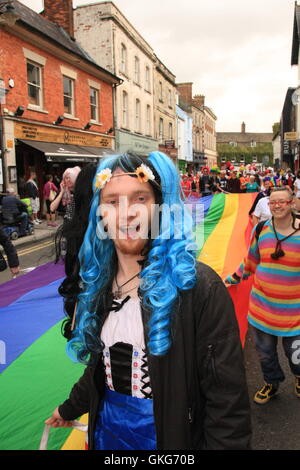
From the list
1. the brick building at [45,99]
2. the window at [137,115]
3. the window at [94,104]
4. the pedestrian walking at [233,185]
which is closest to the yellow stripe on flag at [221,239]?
the pedestrian walking at [233,185]

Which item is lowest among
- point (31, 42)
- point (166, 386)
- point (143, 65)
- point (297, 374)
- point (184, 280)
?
point (297, 374)

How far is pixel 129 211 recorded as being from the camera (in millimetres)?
1435

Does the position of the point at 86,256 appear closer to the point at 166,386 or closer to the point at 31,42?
the point at 166,386

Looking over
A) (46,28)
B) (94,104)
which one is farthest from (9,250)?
(94,104)

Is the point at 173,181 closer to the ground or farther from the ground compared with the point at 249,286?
farther from the ground

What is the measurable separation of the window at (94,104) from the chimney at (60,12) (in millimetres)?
3302

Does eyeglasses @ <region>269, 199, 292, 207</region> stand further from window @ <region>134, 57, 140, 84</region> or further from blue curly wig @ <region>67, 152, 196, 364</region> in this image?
window @ <region>134, 57, 140, 84</region>

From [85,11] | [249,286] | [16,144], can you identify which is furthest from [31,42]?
[249,286]

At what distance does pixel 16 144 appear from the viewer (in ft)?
48.6

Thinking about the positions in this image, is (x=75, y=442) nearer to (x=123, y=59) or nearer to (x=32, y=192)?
(x=32, y=192)

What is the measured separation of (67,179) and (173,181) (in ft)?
13.3

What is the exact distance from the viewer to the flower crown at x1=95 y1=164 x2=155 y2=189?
4.75 ft

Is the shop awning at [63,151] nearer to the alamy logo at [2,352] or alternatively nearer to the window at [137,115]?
the window at [137,115]

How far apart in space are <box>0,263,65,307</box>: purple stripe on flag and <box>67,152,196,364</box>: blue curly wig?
1.83 meters
